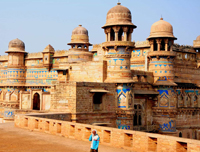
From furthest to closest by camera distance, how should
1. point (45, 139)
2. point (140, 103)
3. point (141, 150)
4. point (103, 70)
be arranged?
point (140, 103)
point (103, 70)
point (45, 139)
point (141, 150)

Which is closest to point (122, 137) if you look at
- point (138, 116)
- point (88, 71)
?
point (88, 71)

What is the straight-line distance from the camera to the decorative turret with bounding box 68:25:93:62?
3462 centimetres

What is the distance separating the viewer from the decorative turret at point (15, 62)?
136 feet

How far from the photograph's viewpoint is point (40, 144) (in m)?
11.9

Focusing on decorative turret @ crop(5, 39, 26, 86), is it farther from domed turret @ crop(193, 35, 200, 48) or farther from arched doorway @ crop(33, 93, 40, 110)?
domed turret @ crop(193, 35, 200, 48)

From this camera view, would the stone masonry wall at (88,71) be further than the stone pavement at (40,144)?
Yes

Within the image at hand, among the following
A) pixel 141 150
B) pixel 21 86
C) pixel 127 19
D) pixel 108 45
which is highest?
pixel 127 19

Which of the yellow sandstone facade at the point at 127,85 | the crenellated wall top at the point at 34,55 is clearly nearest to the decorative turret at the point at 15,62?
the crenellated wall top at the point at 34,55

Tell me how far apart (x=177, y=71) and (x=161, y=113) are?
22.9 ft

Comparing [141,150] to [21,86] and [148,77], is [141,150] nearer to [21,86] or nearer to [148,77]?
[148,77]

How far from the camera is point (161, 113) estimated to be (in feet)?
86.6

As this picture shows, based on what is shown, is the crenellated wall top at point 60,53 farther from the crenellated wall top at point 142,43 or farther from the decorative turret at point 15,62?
the crenellated wall top at point 142,43

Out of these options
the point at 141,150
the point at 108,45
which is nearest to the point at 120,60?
the point at 108,45

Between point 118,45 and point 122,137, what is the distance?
502 inches
